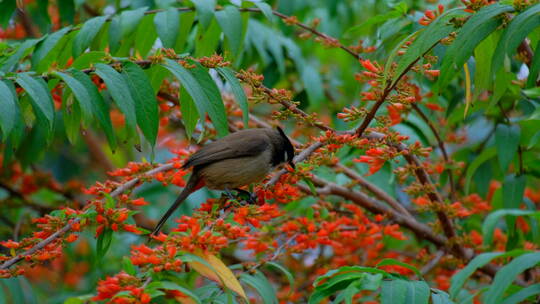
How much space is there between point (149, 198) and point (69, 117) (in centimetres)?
203

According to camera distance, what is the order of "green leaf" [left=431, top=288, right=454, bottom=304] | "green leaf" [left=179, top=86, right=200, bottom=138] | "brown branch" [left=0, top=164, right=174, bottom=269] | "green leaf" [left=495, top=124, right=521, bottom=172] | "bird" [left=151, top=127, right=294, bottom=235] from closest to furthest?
1. "green leaf" [left=431, top=288, right=454, bottom=304]
2. "brown branch" [left=0, top=164, right=174, bottom=269]
3. "green leaf" [left=179, top=86, right=200, bottom=138]
4. "green leaf" [left=495, top=124, right=521, bottom=172]
5. "bird" [left=151, top=127, right=294, bottom=235]

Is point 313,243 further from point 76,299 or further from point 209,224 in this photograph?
point 76,299

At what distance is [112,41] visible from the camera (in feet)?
12.0

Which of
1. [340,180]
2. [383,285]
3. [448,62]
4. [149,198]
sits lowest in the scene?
[149,198]

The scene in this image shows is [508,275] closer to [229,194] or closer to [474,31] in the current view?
[474,31]

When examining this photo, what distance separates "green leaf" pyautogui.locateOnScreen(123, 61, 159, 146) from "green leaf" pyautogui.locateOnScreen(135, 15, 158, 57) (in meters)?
0.96

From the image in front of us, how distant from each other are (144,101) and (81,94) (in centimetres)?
27

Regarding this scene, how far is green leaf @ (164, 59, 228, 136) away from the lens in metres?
2.81

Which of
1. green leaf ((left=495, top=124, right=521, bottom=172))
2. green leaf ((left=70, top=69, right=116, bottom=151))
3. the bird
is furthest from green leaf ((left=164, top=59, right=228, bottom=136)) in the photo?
green leaf ((left=495, top=124, right=521, bottom=172))

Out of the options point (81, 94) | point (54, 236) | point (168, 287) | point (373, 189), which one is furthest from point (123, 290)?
point (373, 189)

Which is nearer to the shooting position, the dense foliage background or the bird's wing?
the dense foliage background

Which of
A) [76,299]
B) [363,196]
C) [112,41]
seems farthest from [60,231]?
[363,196]

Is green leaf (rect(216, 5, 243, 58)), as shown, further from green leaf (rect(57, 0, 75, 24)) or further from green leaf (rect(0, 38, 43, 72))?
green leaf (rect(57, 0, 75, 24))

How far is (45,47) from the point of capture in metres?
3.59
